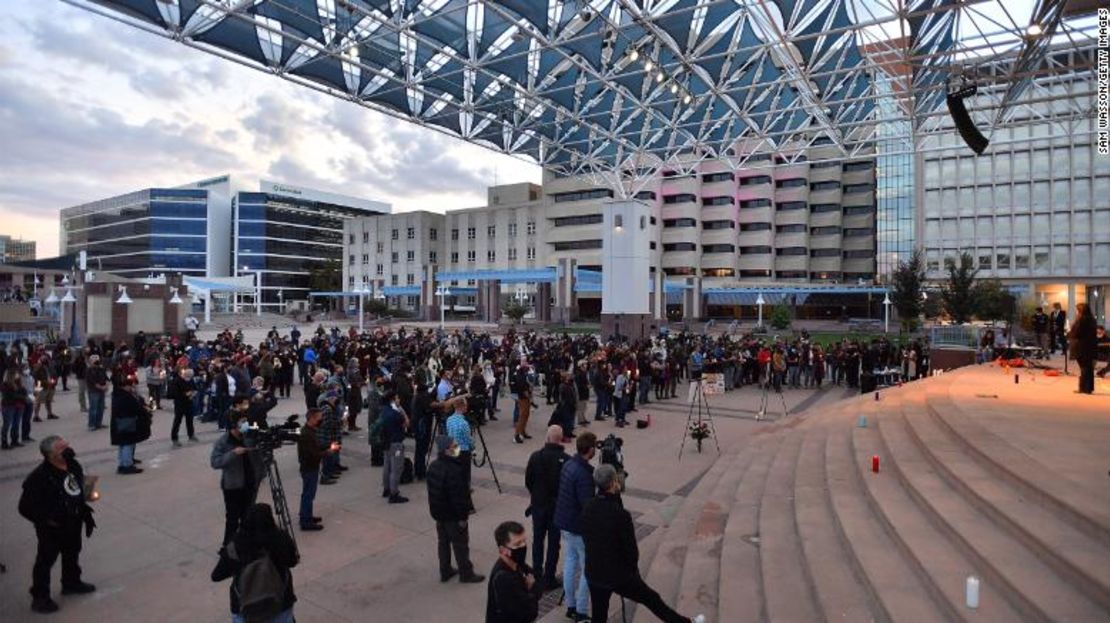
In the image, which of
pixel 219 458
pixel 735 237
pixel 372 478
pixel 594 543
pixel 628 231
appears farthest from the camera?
pixel 735 237

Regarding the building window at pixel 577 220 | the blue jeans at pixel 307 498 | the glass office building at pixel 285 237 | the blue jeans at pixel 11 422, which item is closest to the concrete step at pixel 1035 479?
the blue jeans at pixel 307 498

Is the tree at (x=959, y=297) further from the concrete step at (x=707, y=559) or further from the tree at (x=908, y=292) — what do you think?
the concrete step at (x=707, y=559)

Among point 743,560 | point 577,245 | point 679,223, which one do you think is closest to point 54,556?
point 743,560

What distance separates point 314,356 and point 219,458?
1287cm

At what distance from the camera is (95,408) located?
1259 cm

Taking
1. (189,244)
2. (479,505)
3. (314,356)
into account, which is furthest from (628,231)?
(189,244)

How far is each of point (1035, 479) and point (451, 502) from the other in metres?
4.98

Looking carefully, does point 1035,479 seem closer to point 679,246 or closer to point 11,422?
point 11,422

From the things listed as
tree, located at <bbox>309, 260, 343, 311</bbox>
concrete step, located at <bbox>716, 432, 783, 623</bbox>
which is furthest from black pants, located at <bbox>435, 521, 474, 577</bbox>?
tree, located at <bbox>309, 260, 343, 311</bbox>

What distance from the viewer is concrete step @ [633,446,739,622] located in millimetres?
5594

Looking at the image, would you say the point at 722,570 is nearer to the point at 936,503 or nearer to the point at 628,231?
the point at 936,503

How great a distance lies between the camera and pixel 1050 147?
54688 millimetres

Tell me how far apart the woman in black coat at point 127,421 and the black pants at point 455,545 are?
615 cm

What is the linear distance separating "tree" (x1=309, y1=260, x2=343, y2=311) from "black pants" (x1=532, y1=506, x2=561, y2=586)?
96278mm
